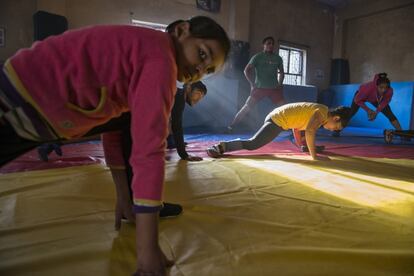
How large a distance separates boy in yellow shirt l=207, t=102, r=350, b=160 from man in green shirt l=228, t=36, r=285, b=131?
151 centimetres

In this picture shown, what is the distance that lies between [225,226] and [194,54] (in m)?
0.64

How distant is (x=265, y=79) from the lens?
4590 millimetres

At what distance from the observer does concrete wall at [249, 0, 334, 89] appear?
6.98m

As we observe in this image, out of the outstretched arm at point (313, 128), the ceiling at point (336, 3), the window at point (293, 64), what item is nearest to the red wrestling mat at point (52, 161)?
the outstretched arm at point (313, 128)

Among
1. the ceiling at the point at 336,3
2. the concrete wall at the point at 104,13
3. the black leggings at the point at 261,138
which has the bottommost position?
the black leggings at the point at 261,138

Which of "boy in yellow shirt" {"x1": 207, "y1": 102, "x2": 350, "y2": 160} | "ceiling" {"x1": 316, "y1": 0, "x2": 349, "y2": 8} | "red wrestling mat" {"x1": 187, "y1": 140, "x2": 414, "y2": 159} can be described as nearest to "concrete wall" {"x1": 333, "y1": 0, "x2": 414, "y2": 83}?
"ceiling" {"x1": 316, "y1": 0, "x2": 349, "y2": 8}

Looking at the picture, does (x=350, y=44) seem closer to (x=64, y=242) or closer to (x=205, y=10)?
(x=205, y=10)

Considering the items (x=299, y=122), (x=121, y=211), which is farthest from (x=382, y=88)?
(x=121, y=211)

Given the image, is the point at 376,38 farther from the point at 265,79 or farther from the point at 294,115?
the point at 294,115

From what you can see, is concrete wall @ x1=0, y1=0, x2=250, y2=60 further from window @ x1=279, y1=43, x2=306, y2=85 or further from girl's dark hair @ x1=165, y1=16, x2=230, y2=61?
girl's dark hair @ x1=165, y1=16, x2=230, y2=61

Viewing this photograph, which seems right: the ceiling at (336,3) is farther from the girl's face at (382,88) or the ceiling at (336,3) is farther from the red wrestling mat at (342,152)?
the red wrestling mat at (342,152)

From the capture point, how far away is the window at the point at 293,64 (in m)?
7.80

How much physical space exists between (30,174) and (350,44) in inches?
346

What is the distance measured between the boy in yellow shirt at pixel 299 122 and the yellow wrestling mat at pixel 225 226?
79 centimetres
